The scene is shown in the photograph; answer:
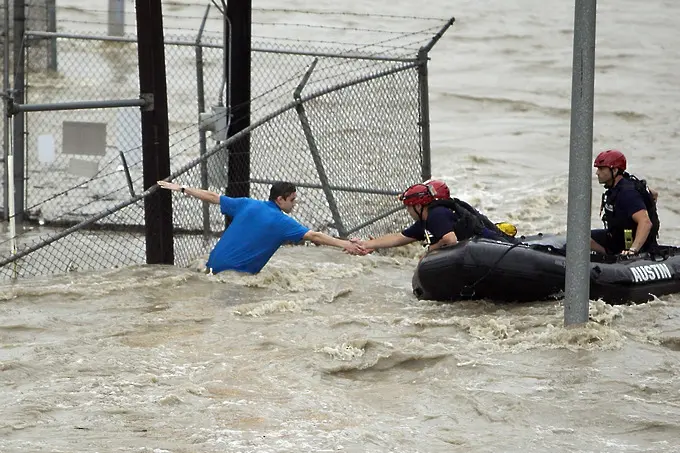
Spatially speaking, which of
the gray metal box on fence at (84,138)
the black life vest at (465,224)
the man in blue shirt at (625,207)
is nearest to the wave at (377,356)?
the black life vest at (465,224)

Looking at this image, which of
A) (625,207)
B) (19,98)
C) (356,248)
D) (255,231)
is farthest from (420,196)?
(19,98)

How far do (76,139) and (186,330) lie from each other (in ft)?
11.2

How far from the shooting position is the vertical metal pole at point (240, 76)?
1170cm

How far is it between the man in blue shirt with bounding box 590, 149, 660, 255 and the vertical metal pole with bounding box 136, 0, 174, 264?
3.80 m

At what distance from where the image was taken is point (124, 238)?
41.2 ft

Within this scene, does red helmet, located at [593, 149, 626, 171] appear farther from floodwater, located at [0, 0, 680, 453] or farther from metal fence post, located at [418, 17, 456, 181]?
metal fence post, located at [418, 17, 456, 181]

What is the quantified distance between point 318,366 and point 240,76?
4.86 meters

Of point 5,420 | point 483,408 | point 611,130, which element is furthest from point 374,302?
point 611,130

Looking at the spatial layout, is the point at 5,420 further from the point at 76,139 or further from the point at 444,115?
the point at 444,115

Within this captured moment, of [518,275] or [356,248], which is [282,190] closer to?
[356,248]

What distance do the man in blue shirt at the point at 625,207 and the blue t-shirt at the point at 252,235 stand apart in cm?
272

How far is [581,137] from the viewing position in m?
7.77

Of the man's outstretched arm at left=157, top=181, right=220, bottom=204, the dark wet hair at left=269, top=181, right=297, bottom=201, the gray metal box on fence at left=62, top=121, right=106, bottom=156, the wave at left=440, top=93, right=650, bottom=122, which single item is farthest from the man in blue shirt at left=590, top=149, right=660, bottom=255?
the wave at left=440, top=93, right=650, bottom=122

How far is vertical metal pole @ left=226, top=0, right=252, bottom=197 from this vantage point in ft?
38.4
